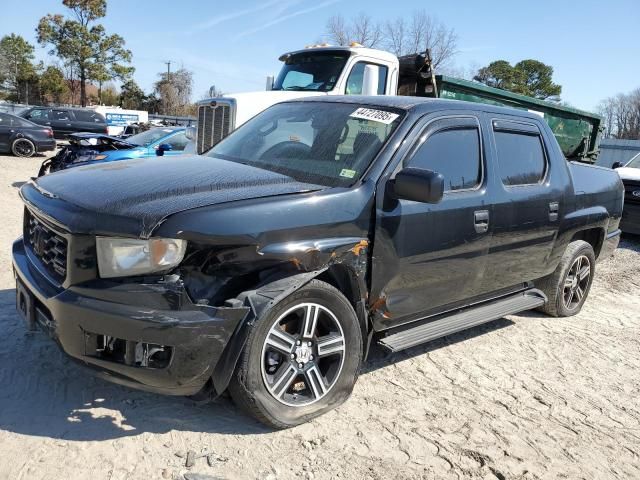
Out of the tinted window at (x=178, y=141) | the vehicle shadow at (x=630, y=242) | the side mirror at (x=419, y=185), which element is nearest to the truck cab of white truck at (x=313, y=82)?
the tinted window at (x=178, y=141)

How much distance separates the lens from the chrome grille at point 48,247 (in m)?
2.79

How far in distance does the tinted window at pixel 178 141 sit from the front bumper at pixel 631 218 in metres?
8.73

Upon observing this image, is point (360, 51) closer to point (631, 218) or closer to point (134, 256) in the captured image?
point (631, 218)

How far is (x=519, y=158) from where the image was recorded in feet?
14.4

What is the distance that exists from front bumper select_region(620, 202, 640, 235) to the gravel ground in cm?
627

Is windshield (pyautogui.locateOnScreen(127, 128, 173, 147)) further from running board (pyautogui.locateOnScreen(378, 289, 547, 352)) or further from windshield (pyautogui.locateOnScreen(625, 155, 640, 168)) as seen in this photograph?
windshield (pyautogui.locateOnScreen(625, 155, 640, 168))

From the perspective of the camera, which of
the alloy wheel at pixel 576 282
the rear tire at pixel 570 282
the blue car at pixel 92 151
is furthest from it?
the blue car at pixel 92 151

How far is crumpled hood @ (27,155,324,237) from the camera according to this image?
264 centimetres

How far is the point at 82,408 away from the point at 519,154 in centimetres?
362

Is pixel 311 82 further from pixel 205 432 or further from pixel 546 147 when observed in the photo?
pixel 205 432

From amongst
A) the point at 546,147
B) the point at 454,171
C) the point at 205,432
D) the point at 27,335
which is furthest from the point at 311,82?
the point at 205,432

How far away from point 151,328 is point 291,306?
74 cm

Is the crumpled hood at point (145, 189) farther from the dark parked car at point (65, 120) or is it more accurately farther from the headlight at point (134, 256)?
the dark parked car at point (65, 120)

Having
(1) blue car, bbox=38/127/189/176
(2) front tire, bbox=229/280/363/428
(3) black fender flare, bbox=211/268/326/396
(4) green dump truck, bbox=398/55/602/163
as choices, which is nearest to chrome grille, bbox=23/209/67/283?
(3) black fender flare, bbox=211/268/326/396
